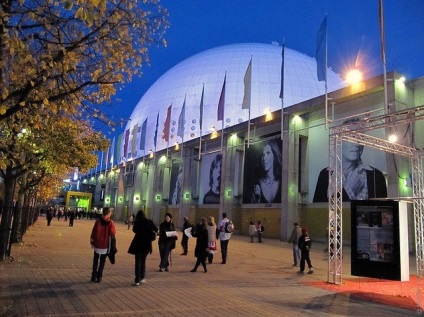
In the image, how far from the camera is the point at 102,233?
9828mm

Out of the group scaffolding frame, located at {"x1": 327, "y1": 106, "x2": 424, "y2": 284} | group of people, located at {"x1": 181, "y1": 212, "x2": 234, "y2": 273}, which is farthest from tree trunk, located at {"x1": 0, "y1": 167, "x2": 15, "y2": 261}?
scaffolding frame, located at {"x1": 327, "y1": 106, "x2": 424, "y2": 284}

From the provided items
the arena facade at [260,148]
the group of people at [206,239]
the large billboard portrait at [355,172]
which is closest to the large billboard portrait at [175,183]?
the arena facade at [260,148]

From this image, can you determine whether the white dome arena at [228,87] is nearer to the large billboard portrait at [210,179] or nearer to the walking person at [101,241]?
the large billboard portrait at [210,179]

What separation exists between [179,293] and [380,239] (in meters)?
6.42

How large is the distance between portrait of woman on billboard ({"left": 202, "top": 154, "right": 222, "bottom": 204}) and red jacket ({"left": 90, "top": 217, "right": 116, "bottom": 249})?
30364 millimetres

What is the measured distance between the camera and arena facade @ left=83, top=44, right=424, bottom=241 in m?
25.6

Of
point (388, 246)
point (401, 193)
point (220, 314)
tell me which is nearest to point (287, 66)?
point (401, 193)

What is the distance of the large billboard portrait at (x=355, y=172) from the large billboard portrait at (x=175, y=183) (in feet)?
67.2

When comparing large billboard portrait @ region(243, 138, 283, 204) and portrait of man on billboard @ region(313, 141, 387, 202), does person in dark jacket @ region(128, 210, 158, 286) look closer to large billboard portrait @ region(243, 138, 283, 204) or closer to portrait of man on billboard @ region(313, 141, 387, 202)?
portrait of man on billboard @ region(313, 141, 387, 202)

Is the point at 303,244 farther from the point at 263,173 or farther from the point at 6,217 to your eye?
the point at 263,173

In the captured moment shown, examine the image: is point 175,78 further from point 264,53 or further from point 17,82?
point 17,82

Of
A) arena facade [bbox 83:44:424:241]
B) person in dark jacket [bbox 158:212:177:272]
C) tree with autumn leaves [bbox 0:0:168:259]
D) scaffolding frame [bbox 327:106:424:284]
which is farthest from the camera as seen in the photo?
arena facade [bbox 83:44:424:241]

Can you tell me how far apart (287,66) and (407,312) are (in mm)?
56512

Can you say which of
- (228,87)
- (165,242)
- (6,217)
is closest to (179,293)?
(165,242)
